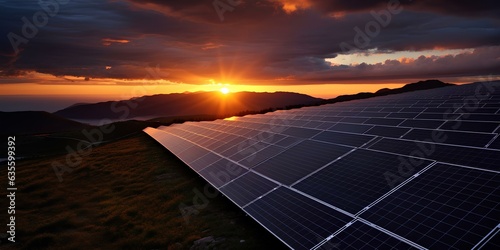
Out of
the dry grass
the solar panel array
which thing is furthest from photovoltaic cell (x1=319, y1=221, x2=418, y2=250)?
the dry grass

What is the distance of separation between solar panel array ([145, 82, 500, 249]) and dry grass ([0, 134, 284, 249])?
1438 mm

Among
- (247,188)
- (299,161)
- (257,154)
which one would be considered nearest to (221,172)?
(257,154)

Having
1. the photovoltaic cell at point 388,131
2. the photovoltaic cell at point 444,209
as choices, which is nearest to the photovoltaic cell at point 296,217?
the photovoltaic cell at point 444,209

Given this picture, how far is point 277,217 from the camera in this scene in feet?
35.0

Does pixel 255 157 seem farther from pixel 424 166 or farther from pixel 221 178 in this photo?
pixel 424 166

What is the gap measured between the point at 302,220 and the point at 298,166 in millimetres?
4996

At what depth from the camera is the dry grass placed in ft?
42.1

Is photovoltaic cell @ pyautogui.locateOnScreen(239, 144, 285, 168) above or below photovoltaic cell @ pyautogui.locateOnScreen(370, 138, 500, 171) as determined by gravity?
below

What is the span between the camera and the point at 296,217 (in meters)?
10.3

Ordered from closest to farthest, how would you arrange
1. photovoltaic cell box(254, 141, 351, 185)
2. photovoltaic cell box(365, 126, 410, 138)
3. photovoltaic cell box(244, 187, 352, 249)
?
photovoltaic cell box(244, 187, 352, 249), photovoltaic cell box(254, 141, 351, 185), photovoltaic cell box(365, 126, 410, 138)

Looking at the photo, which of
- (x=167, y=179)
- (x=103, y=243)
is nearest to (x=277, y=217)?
(x=103, y=243)

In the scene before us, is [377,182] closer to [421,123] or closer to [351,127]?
Result: [421,123]

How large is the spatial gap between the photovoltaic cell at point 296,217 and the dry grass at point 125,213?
1314 mm

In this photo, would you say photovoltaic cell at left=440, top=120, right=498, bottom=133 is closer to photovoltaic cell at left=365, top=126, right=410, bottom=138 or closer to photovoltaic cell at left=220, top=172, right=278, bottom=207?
photovoltaic cell at left=365, top=126, right=410, bottom=138
